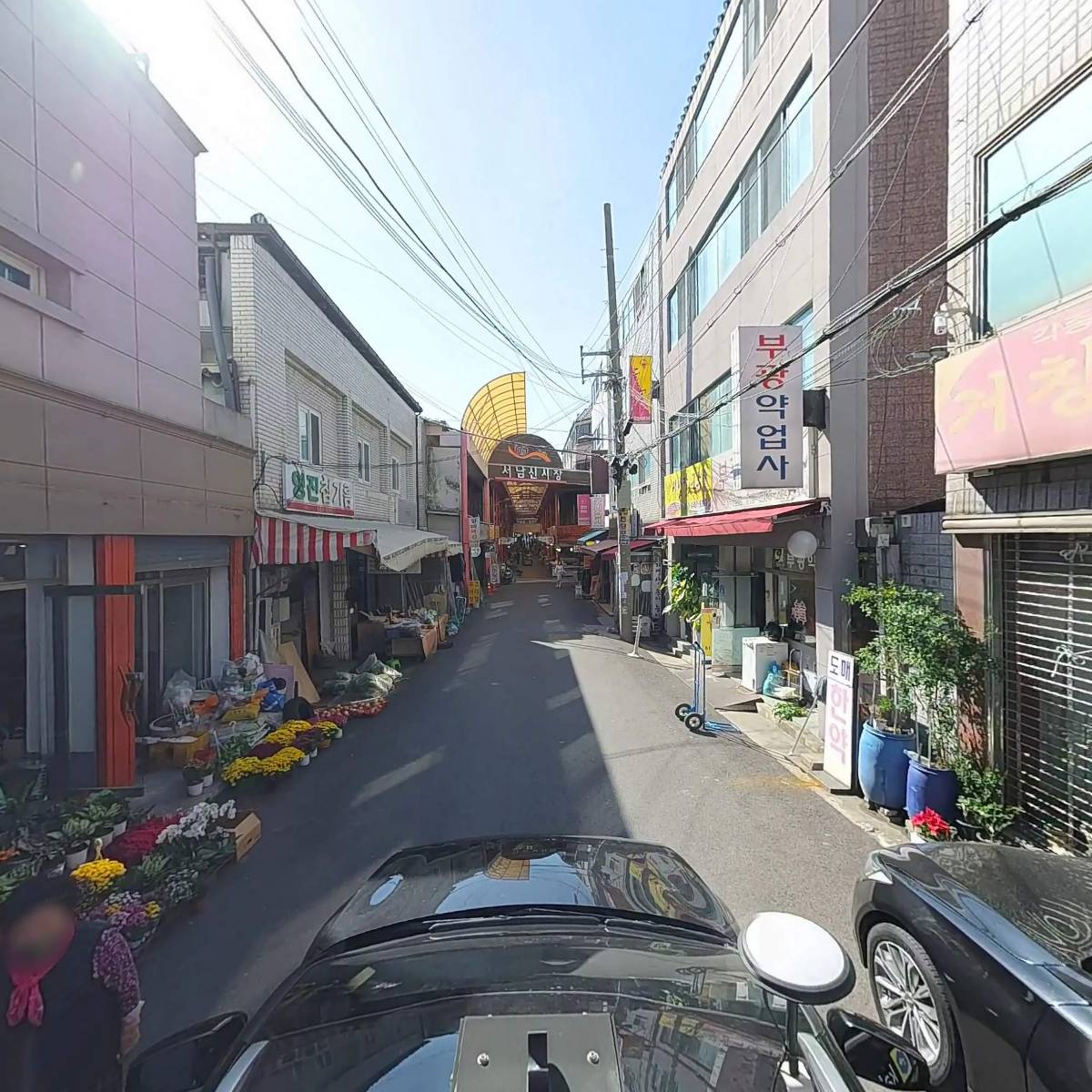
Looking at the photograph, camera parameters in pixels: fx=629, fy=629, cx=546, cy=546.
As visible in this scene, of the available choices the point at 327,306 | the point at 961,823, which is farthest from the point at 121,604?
the point at 327,306

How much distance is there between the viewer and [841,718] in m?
7.24

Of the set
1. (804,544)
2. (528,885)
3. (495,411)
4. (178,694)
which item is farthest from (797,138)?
(495,411)

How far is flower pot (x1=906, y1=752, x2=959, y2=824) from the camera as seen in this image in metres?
5.71

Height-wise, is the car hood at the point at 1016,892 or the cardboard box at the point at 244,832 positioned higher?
the car hood at the point at 1016,892

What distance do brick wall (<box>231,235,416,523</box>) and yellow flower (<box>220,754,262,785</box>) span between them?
201 inches

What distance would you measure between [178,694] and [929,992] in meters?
8.09

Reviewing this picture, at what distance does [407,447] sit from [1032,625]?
21667 millimetres

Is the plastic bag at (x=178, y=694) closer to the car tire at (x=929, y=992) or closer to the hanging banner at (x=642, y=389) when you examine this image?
the car tire at (x=929, y=992)

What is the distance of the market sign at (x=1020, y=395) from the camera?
468cm

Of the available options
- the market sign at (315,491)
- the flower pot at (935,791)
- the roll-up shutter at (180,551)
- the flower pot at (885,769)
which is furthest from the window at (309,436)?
the flower pot at (935,791)

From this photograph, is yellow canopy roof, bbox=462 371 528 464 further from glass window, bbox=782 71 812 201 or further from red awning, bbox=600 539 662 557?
glass window, bbox=782 71 812 201

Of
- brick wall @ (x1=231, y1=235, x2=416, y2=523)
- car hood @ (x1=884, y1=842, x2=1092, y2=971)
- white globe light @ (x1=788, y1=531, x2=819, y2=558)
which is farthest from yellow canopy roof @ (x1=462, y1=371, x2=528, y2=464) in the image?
car hood @ (x1=884, y1=842, x2=1092, y2=971)

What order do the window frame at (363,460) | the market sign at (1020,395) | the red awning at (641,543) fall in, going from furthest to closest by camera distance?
the red awning at (641,543) → the window frame at (363,460) → the market sign at (1020,395)

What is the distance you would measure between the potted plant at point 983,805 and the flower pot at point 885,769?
52 centimetres
